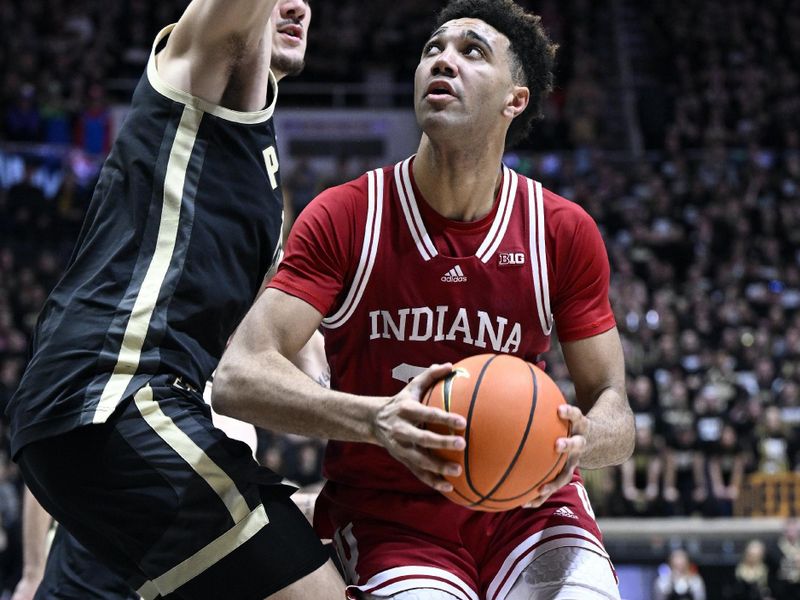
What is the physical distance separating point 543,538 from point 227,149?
1.44m

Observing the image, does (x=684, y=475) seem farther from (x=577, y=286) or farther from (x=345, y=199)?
(x=345, y=199)

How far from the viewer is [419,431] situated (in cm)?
276

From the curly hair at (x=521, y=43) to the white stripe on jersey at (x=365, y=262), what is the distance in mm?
649

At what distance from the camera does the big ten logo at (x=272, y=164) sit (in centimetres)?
323

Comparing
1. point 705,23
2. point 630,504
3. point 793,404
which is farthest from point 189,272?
point 705,23

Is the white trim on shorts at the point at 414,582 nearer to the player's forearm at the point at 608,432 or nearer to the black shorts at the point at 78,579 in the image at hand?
the player's forearm at the point at 608,432

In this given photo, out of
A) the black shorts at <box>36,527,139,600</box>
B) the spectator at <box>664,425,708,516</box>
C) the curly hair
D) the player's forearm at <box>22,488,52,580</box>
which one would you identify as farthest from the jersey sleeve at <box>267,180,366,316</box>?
the spectator at <box>664,425,708,516</box>

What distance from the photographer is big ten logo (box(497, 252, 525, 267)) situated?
351 centimetres

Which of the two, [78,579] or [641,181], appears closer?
[78,579]

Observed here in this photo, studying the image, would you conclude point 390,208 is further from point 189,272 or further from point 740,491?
point 740,491

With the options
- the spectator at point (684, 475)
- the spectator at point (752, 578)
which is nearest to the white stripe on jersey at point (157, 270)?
the spectator at point (752, 578)

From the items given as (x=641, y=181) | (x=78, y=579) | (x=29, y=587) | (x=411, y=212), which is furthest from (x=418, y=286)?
(x=641, y=181)

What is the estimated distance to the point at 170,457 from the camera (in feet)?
9.43

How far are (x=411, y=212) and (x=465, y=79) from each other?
446 mm
